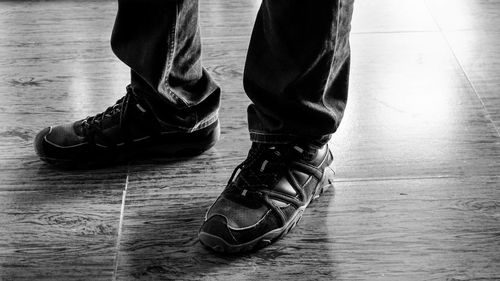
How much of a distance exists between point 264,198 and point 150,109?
0.27m

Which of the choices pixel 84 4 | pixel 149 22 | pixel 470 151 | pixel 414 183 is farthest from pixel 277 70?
pixel 84 4

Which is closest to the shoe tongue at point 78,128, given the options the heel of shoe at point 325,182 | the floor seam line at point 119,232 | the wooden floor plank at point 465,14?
the floor seam line at point 119,232

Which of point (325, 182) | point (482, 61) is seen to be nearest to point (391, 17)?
point (482, 61)

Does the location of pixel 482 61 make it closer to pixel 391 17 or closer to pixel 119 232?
pixel 391 17

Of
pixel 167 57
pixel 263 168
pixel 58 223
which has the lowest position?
pixel 58 223

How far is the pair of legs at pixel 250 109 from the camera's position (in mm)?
1122

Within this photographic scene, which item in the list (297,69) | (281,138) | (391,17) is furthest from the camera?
(391,17)

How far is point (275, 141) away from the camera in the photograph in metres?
1.23

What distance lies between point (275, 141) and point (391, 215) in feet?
0.70

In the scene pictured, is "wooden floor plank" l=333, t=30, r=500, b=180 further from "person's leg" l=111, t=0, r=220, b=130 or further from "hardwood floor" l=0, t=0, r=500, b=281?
A: "person's leg" l=111, t=0, r=220, b=130

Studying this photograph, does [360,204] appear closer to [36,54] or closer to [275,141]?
[275,141]

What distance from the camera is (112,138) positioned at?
1383 mm

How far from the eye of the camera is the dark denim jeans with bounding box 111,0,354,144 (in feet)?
3.62

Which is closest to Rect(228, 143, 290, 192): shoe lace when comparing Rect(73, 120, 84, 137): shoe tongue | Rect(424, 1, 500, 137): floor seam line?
Rect(73, 120, 84, 137): shoe tongue
